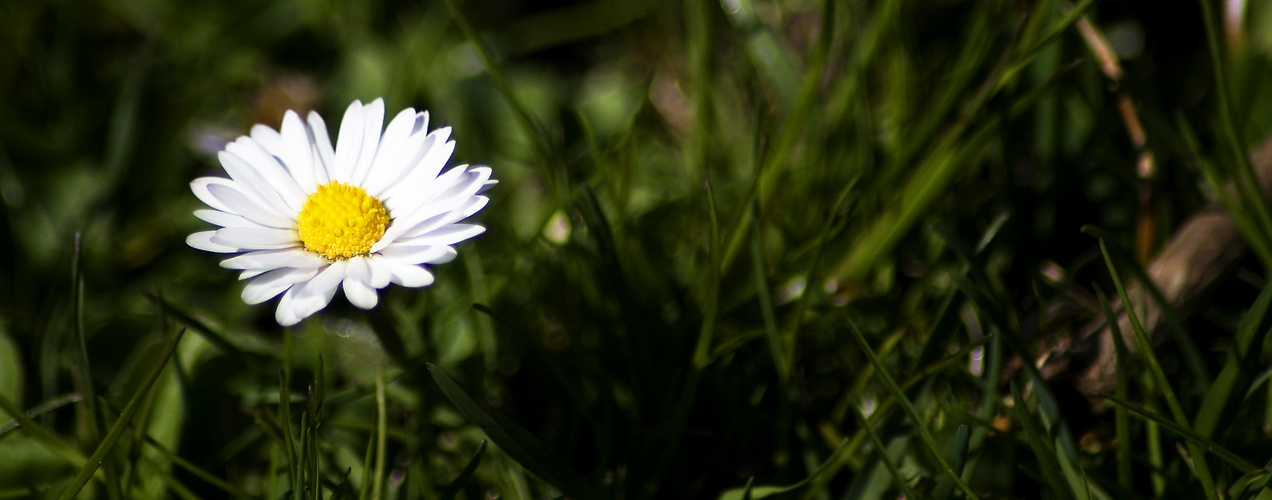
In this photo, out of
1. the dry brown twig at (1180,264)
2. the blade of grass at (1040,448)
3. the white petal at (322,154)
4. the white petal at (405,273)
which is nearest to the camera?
the white petal at (405,273)

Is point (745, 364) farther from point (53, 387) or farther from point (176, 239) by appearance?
point (176, 239)

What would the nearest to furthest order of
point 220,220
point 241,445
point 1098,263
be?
1. point 220,220
2. point 241,445
3. point 1098,263

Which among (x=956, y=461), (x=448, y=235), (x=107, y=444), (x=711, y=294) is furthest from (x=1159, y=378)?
(x=107, y=444)

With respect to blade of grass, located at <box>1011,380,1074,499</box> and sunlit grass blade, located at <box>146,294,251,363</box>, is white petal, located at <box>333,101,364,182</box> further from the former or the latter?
blade of grass, located at <box>1011,380,1074,499</box>

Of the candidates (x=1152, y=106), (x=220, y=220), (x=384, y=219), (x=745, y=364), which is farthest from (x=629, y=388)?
(x=1152, y=106)

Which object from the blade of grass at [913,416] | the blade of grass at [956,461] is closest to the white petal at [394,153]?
the blade of grass at [913,416]

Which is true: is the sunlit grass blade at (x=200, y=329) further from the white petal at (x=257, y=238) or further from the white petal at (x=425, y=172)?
the white petal at (x=425, y=172)
